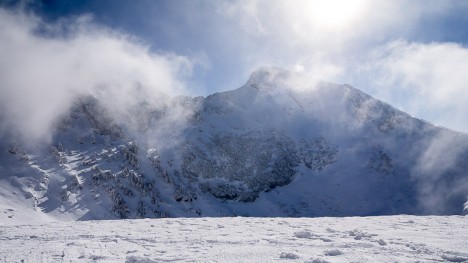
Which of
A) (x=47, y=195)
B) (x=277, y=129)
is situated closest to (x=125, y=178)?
(x=47, y=195)

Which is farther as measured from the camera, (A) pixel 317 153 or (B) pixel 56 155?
(A) pixel 317 153

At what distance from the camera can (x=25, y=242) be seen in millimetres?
13289

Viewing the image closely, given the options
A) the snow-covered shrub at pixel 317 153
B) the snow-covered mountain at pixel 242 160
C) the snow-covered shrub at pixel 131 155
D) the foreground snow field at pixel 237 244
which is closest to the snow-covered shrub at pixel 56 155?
the snow-covered mountain at pixel 242 160

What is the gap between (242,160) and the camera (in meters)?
113

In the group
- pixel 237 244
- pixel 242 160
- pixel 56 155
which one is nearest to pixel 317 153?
pixel 242 160

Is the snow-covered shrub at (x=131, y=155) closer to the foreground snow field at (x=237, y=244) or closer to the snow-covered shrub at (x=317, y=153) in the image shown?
the snow-covered shrub at (x=317, y=153)

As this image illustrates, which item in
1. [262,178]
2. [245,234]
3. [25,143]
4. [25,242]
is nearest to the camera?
[25,242]

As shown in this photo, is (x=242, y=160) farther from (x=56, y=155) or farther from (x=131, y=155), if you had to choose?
(x=56, y=155)

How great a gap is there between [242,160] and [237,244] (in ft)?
331

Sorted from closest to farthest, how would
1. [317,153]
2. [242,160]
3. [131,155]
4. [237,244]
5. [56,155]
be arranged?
1. [237,244]
2. [56,155]
3. [131,155]
4. [242,160]
5. [317,153]

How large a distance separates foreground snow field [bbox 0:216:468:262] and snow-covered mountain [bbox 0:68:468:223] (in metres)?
47.2

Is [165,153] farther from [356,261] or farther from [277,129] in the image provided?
[356,261]

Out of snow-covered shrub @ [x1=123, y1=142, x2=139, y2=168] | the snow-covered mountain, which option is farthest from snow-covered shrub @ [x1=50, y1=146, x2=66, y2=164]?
snow-covered shrub @ [x1=123, y1=142, x2=139, y2=168]

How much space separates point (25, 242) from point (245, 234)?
8.81 m
